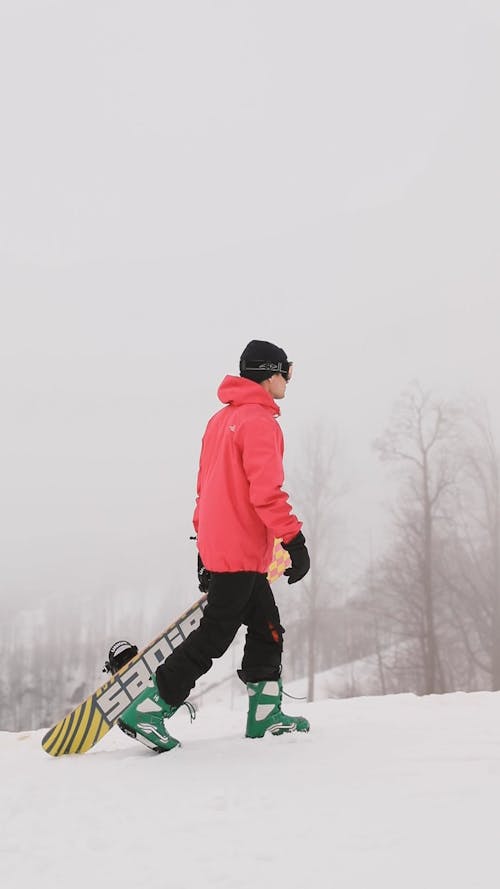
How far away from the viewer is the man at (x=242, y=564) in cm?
359

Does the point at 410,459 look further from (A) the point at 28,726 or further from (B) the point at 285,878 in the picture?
(A) the point at 28,726

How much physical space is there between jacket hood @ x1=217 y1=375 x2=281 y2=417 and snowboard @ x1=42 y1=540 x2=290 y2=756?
108cm

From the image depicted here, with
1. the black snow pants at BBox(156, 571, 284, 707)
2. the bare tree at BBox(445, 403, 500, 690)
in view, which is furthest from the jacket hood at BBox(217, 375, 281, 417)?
the bare tree at BBox(445, 403, 500, 690)

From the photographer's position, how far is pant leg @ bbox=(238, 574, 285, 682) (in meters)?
3.86

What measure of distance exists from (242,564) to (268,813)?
1357mm

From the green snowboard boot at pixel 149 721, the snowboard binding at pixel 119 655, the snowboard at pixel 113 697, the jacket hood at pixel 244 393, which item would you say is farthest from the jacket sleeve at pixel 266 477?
the snowboard binding at pixel 119 655

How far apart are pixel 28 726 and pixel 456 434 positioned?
137 feet

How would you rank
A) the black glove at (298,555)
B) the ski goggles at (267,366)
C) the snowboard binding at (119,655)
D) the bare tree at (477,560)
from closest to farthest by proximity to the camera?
1. the black glove at (298,555)
2. the ski goggles at (267,366)
3. the snowboard binding at (119,655)
4. the bare tree at (477,560)

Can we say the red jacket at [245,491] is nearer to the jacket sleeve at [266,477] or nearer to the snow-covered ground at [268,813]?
the jacket sleeve at [266,477]

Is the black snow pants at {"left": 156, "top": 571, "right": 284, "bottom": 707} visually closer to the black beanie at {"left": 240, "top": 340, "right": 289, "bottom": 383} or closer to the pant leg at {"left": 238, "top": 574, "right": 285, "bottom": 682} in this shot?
the pant leg at {"left": 238, "top": 574, "right": 285, "bottom": 682}

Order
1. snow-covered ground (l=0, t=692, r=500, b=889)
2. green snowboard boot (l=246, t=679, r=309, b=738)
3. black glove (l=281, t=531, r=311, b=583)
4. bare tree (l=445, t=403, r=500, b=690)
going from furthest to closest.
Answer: bare tree (l=445, t=403, r=500, b=690) → green snowboard boot (l=246, t=679, r=309, b=738) → black glove (l=281, t=531, r=311, b=583) → snow-covered ground (l=0, t=692, r=500, b=889)

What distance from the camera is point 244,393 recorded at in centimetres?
390

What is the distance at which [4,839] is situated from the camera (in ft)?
8.27

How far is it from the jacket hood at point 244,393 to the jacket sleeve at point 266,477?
0.18m
